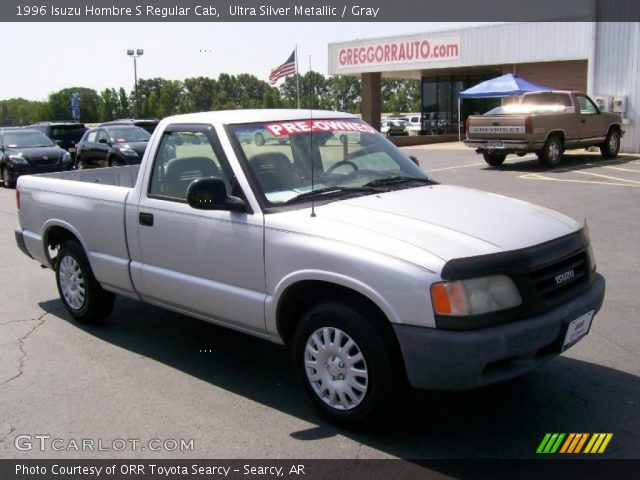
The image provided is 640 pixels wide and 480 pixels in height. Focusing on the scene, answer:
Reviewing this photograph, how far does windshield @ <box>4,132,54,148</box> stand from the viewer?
18.4 m

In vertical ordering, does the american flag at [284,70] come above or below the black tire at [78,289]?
above

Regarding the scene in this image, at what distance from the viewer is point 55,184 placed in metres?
5.98

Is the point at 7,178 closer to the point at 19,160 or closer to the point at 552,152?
the point at 19,160

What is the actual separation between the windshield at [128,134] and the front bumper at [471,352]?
1653cm

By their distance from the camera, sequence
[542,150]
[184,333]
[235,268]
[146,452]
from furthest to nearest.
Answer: [542,150] → [184,333] → [235,268] → [146,452]

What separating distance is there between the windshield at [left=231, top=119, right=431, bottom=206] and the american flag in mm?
627

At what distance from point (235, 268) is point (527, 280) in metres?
1.80

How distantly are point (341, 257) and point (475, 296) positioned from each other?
74cm

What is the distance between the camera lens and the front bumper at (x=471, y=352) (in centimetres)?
329

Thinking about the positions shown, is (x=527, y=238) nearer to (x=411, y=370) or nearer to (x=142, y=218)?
(x=411, y=370)

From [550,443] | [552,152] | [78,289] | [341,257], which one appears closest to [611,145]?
[552,152]

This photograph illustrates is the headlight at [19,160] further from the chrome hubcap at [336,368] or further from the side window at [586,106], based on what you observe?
the chrome hubcap at [336,368]

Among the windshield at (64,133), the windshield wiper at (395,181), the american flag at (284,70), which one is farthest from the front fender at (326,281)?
the windshield at (64,133)

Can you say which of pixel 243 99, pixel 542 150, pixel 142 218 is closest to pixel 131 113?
pixel 542 150
